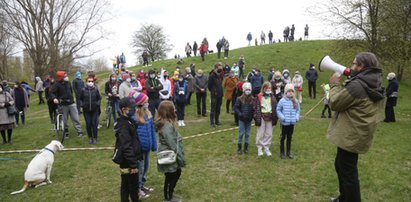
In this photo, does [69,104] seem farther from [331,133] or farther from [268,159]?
[331,133]

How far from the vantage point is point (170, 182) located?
5.20m

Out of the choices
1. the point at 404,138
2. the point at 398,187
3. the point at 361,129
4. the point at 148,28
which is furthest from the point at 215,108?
the point at 148,28

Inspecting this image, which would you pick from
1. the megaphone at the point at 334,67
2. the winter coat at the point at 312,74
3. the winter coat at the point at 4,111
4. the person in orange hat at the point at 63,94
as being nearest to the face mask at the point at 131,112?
the megaphone at the point at 334,67

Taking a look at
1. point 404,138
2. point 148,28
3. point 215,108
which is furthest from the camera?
point 148,28

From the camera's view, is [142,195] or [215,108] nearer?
[142,195]

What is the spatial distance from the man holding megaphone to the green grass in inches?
54.3

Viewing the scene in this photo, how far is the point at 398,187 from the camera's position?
5.84 meters

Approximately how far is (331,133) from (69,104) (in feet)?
27.0

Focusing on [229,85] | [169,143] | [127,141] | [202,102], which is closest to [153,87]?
[202,102]

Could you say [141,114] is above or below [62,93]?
below

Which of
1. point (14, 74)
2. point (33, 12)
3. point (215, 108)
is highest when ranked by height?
point (33, 12)

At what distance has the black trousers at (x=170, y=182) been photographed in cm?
514

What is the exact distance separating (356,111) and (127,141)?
3.15 m

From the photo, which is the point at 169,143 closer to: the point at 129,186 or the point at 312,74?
the point at 129,186
